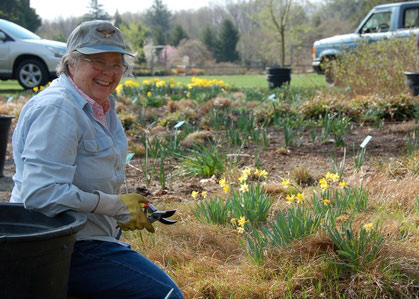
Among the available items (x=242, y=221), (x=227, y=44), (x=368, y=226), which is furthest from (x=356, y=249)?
(x=227, y=44)

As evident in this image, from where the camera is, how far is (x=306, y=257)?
8.67 feet

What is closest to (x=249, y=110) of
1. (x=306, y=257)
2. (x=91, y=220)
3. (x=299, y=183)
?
(x=299, y=183)

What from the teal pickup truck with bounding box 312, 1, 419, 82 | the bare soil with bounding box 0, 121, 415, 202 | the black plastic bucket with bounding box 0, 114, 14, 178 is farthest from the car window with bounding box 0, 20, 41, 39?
the black plastic bucket with bounding box 0, 114, 14, 178

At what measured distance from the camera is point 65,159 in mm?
1983

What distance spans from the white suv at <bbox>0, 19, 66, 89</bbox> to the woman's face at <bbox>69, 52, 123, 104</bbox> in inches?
430

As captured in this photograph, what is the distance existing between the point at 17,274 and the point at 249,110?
21.5ft

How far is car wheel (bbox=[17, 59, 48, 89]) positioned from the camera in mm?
12945

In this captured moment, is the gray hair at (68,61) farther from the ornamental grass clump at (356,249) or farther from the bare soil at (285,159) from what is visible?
the bare soil at (285,159)

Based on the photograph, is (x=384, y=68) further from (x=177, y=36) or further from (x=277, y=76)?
(x=177, y=36)

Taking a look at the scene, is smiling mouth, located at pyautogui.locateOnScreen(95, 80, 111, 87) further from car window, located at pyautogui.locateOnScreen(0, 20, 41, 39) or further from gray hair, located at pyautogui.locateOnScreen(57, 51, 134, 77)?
car window, located at pyautogui.locateOnScreen(0, 20, 41, 39)

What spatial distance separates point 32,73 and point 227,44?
33511 millimetres

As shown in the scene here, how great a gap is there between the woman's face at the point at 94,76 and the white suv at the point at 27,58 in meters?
10.9

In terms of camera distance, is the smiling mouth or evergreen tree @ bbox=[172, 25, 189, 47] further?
evergreen tree @ bbox=[172, 25, 189, 47]

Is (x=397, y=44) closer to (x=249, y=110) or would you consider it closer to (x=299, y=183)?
(x=249, y=110)
